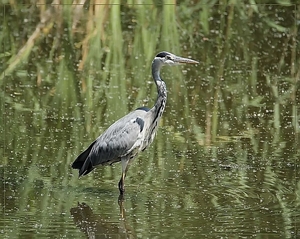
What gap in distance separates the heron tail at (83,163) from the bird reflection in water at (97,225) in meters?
0.60

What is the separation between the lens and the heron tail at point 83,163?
303 inches

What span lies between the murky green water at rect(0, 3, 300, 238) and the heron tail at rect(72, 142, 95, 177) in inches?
5.0

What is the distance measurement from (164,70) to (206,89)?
3.33 ft

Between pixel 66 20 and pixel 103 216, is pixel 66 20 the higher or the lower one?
the higher one

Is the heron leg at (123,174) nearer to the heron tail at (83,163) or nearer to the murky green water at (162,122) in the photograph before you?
the murky green water at (162,122)

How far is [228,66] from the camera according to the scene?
11.8 m

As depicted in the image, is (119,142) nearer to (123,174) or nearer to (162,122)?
(123,174)

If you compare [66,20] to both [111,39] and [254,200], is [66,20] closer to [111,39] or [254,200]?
[111,39]

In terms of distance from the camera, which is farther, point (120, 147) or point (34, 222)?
point (120, 147)

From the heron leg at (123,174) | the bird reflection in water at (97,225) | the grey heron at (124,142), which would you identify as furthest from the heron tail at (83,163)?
the bird reflection in water at (97,225)

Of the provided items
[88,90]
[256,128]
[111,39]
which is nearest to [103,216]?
[256,128]

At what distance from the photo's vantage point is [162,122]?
31.7 ft

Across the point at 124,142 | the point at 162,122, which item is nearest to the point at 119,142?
the point at 124,142

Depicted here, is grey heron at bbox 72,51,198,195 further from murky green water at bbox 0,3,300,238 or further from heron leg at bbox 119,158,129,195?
murky green water at bbox 0,3,300,238
